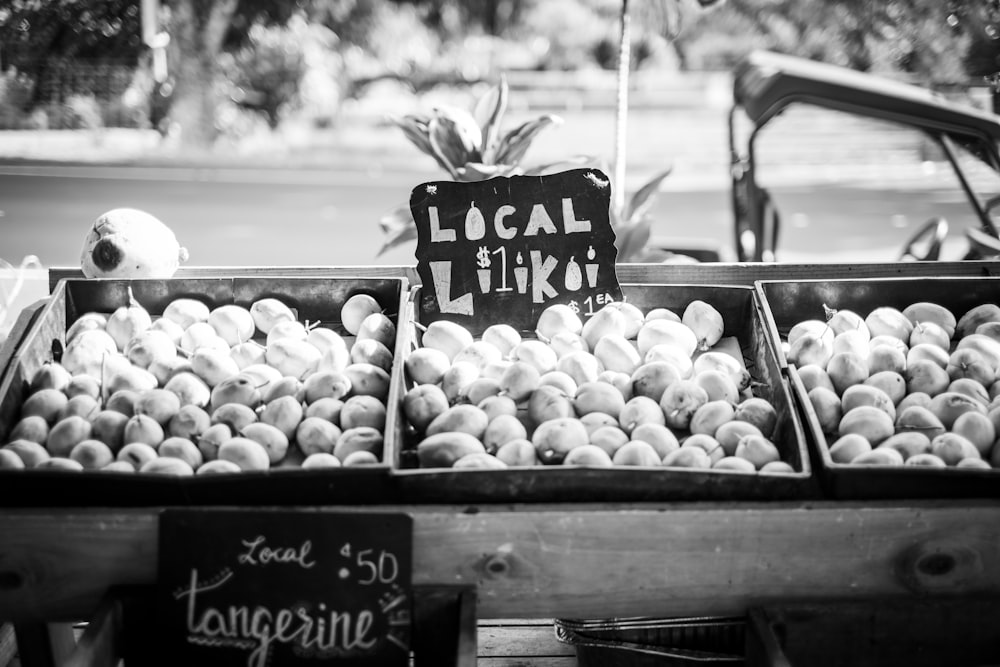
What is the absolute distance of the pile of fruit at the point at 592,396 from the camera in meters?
1.39

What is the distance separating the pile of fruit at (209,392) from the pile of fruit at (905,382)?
0.76 m

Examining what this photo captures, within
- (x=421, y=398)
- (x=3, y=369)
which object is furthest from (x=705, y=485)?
(x=3, y=369)

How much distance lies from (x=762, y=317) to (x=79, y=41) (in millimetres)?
11042

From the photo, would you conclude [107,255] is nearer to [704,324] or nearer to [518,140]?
Answer: [518,140]


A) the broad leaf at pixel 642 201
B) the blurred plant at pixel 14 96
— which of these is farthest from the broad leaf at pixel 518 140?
the blurred plant at pixel 14 96

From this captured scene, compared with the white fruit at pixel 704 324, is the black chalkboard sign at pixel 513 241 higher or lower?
higher

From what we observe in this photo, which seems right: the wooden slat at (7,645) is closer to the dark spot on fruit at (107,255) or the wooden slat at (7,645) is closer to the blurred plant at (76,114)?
the dark spot on fruit at (107,255)

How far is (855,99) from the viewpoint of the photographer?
3371 millimetres

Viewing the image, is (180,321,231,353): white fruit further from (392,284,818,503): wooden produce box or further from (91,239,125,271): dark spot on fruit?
(392,284,818,503): wooden produce box

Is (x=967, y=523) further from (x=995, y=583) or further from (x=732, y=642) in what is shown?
(x=732, y=642)

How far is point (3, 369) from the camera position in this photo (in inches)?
62.8

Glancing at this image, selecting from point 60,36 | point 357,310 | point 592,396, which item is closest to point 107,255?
point 357,310

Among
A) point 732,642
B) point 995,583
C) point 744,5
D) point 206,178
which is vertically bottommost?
point 732,642

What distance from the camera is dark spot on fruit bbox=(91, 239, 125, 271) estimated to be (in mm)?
1846
